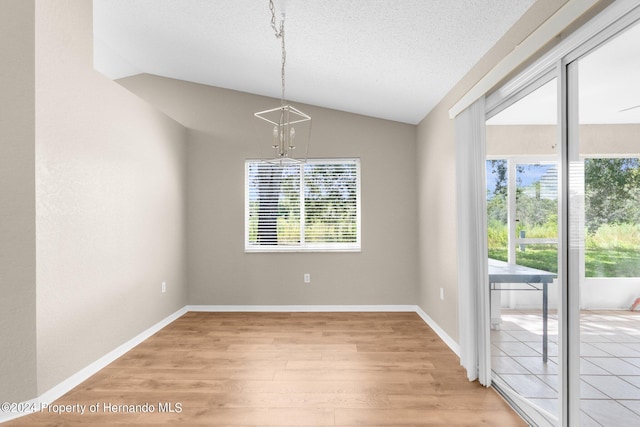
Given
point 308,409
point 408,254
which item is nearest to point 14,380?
point 308,409

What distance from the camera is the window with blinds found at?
496 cm

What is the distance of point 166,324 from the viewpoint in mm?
4262

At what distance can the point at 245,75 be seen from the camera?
4.31 metres

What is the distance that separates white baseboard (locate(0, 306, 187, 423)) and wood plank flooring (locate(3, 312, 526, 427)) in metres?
0.05

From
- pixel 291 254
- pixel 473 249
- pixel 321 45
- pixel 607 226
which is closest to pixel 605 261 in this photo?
pixel 607 226

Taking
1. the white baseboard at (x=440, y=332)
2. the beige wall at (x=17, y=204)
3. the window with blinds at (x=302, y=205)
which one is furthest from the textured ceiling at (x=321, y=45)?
the white baseboard at (x=440, y=332)

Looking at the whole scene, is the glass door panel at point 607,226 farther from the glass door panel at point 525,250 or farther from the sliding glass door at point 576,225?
the glass door panel at point 525,250

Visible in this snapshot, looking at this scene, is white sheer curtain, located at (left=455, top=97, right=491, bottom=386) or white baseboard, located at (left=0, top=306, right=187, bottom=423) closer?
white baseboard, located at (left=0, top=306, right=187, bottom=423)

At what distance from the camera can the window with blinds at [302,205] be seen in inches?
195

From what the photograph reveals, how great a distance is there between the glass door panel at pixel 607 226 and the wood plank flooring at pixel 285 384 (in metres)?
0.73

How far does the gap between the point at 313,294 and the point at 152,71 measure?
3.85 metres

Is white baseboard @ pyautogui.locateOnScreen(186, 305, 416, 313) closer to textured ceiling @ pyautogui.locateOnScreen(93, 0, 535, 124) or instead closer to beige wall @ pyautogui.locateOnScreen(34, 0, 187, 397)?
beige wall @ pyautogui.locateOnScreen(34, 0, 187, 397)

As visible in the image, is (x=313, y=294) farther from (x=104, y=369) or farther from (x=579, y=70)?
(x=579, y=70)

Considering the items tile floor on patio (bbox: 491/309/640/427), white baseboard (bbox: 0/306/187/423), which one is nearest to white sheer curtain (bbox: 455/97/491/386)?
tile floor on patio (bbox: 491/309/640/427)
